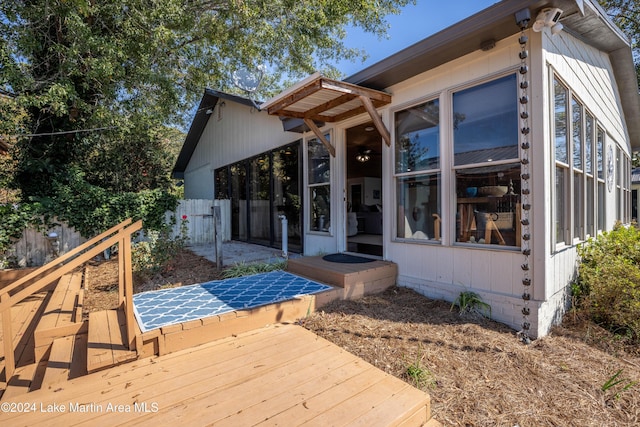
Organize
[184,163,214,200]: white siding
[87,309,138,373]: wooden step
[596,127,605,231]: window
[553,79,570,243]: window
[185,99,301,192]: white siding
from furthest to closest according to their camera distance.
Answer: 1. [184,163,214,200]: white siding
2. [185,99,301,192]: white siding
3. [596,127,605,231]: window
4. [553,79,570,243]: window
5. [87,309,138,373]: wooden step

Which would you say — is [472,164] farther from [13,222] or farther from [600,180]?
[13,222]

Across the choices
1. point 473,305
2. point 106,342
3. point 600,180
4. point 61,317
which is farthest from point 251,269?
point 600,180

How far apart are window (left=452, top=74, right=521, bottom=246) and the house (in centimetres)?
1

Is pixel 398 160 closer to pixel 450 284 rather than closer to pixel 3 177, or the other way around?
pixel 450 284

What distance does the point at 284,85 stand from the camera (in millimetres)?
13781

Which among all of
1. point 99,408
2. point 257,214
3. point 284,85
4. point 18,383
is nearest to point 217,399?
point 99,408

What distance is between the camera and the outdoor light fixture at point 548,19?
271cm

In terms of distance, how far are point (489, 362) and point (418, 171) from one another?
235 centimetres

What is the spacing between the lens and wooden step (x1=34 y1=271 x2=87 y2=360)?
2699 mm

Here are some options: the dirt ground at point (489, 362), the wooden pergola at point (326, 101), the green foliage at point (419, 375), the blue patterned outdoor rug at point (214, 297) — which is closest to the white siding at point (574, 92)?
the dirt ground at point (489, 362)

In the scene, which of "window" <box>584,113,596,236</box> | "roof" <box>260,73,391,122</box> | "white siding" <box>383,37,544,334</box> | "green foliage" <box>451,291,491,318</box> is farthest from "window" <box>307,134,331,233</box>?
"window" <box>584,113,596,236</box>

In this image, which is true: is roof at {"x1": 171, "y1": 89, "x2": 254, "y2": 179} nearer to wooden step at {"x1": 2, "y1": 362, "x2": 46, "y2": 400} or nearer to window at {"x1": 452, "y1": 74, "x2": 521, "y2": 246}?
window at {"x1": 452, "y1": 74, "x2": 521, "y2": 246}

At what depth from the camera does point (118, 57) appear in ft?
22.1

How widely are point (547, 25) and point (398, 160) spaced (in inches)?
80.4
